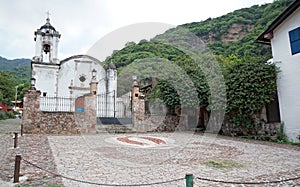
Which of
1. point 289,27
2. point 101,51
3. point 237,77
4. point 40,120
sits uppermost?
point 289,27

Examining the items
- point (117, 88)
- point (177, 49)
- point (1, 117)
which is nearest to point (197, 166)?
point (177, 49)

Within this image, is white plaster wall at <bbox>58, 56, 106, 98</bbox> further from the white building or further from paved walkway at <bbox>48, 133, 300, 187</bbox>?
the white building

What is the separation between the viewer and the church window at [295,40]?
8158 millimetres

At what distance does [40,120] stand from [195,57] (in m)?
9.95

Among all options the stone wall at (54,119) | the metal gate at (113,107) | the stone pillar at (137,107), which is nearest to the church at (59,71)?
the metal gate at (113,107)

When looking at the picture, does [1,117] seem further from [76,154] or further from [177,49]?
[76,154]

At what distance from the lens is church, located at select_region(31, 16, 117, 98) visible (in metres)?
15.8

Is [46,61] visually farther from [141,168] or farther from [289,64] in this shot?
[289,64]

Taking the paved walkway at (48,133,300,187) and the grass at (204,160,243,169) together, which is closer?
the paved walkway at (48,133,300,187)

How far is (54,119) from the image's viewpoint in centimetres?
1079

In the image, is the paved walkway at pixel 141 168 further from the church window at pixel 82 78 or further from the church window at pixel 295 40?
the church window at pixel 82 78

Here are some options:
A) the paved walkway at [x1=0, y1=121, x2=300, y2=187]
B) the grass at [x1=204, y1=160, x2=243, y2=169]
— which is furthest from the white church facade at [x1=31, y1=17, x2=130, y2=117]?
the grass at [x1=204, y1=160, x2=243, y2=169]

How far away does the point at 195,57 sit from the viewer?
13875 millimetres

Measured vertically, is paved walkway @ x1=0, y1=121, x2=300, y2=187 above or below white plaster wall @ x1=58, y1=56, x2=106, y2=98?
below
